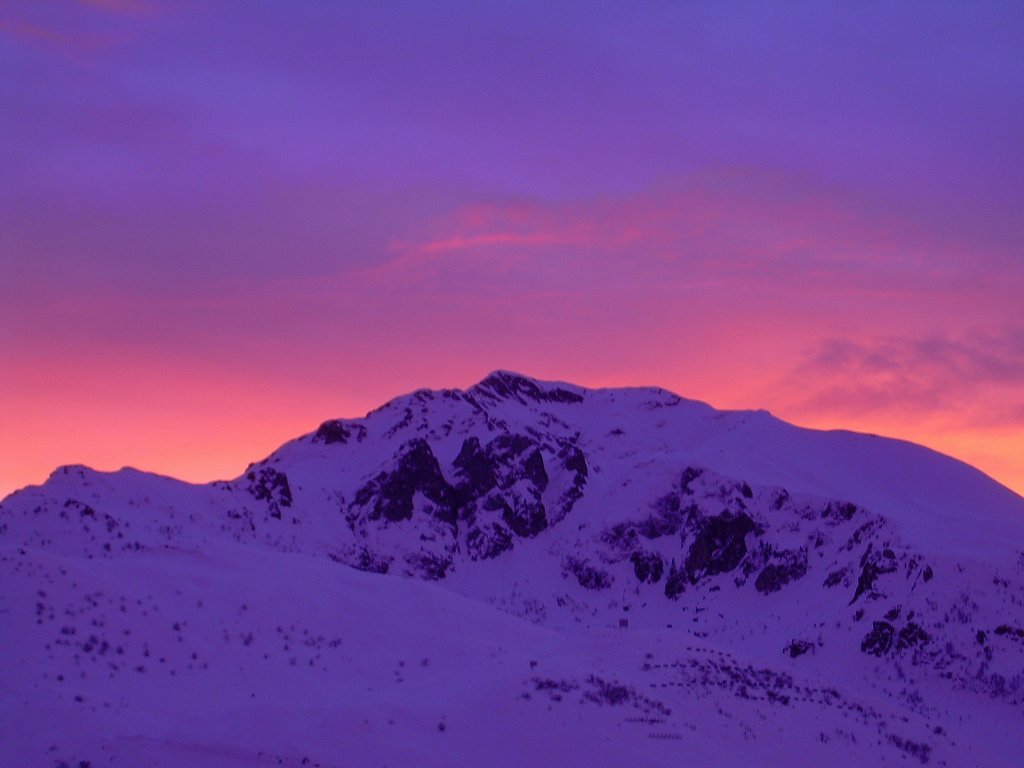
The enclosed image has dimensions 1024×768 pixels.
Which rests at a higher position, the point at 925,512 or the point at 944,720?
the point at 925,512

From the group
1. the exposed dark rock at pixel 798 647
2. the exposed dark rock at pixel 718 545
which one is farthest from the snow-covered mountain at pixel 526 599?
the exposed dark rock at pixel 798 647

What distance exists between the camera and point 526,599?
238ft

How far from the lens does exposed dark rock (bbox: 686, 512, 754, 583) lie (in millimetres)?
74562

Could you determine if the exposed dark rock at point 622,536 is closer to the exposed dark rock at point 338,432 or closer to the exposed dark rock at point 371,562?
the exposed dark rock at point 371,562

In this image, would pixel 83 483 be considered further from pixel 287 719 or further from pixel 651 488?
pixel 287 719

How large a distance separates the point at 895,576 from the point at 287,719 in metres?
44.3

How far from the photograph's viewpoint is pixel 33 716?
56.4 ft

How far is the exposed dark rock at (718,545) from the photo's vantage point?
→ 245 ft

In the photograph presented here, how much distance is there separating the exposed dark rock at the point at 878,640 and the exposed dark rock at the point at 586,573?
2742cm

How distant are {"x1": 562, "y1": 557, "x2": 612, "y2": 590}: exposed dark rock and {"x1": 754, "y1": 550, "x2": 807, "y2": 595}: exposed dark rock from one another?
38.4 ft

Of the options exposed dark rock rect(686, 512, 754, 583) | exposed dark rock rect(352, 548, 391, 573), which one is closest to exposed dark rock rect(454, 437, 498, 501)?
exposed dark rock rect(352, 548, 391, 573)

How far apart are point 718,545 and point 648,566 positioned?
544 cm

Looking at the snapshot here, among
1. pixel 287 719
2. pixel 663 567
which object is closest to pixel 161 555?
pixel 287 719

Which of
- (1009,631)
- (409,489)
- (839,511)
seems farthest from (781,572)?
(409,489)
